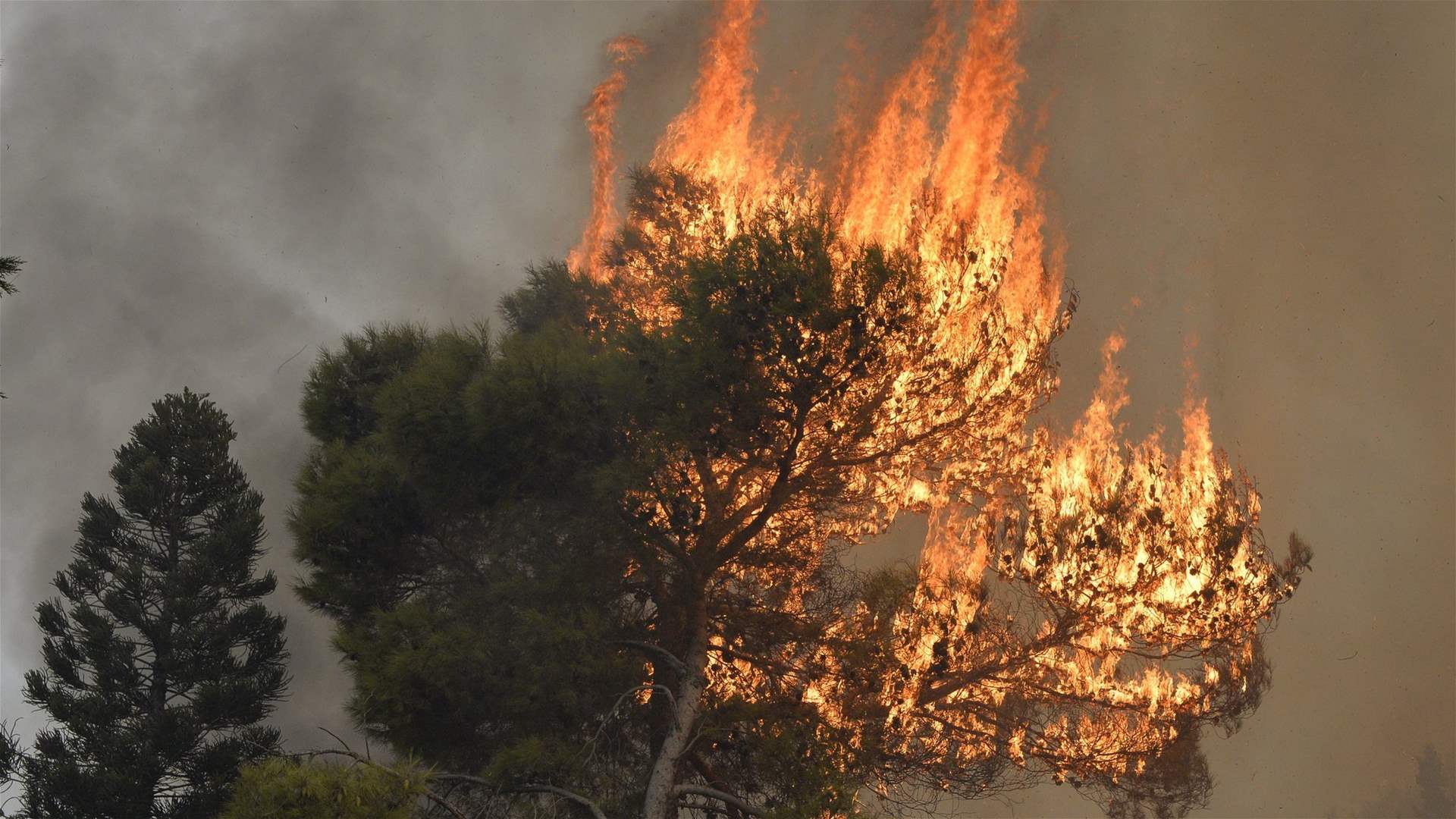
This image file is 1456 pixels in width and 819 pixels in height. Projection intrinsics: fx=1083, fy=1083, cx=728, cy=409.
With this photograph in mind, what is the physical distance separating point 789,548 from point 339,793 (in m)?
5.38

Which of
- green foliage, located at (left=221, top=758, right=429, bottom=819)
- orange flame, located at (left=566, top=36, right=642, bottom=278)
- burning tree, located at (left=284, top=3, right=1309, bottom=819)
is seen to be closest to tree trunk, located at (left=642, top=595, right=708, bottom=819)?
burning tree, located at (left=284, top=3, right=1309, bottom=819)

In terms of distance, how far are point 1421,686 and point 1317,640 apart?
227cm

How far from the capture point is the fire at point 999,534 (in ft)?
33.3

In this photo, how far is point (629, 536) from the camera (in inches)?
400

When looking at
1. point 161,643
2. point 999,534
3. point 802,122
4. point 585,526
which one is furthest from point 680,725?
point 802,122

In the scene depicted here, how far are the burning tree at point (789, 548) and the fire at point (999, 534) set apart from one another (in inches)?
1.3

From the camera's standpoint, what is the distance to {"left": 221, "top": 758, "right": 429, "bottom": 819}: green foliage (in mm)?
7152

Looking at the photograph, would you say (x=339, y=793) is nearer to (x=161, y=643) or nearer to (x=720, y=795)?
(x=720, y=795)

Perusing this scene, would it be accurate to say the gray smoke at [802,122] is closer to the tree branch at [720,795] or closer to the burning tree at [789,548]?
the burning tree at [789,548]

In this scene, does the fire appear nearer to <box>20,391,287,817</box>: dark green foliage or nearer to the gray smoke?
<box>20,391,287,817</box>: dark green foliage

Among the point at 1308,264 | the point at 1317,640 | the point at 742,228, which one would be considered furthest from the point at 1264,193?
the point at 742,228

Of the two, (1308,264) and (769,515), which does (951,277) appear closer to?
(769,515)

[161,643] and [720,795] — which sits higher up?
[161,643]

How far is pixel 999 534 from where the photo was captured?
11336mm
